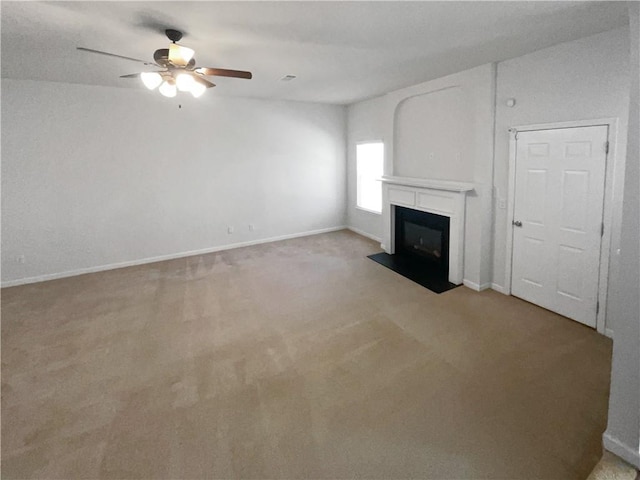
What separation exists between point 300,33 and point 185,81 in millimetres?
1072

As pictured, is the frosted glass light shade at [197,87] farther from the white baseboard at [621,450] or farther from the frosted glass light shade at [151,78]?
the white baseboard at [621,450]

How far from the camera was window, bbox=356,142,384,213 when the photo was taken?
675 centimetres

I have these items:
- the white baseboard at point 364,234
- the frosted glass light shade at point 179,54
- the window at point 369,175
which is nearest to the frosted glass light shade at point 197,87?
the frosted glass light shade at point 179,54

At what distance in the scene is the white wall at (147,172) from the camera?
482cm

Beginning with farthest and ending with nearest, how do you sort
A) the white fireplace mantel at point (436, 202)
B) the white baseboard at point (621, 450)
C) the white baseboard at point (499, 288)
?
the white fireplace mantel at point (436, 202), the white baseboard at point (499, 288), the white baseboard at point (621, 450)

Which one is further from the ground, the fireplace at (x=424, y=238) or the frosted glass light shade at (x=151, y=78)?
the frosted glass light shade at (x=151, y=78)

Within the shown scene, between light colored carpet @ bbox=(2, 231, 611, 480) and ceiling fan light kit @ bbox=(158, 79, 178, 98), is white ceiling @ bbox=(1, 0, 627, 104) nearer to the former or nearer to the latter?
ceiling fan light kit @ bbox=(158, 79, 178, 98)

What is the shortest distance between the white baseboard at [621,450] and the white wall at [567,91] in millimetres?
1706

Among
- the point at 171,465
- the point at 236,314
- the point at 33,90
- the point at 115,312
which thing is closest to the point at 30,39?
the point at 33,90

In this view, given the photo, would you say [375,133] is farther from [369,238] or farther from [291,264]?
[291,264]

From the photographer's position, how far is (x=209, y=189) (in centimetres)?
615

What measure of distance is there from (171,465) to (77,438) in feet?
2.42

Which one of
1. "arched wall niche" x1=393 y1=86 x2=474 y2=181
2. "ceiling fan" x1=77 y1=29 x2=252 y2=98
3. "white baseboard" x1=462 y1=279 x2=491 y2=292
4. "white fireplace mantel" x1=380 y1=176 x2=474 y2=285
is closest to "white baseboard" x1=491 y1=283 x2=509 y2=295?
"white baseboard" x1=462 y1=279 x2=491 y2=292

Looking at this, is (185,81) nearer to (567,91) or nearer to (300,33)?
(300,33)
